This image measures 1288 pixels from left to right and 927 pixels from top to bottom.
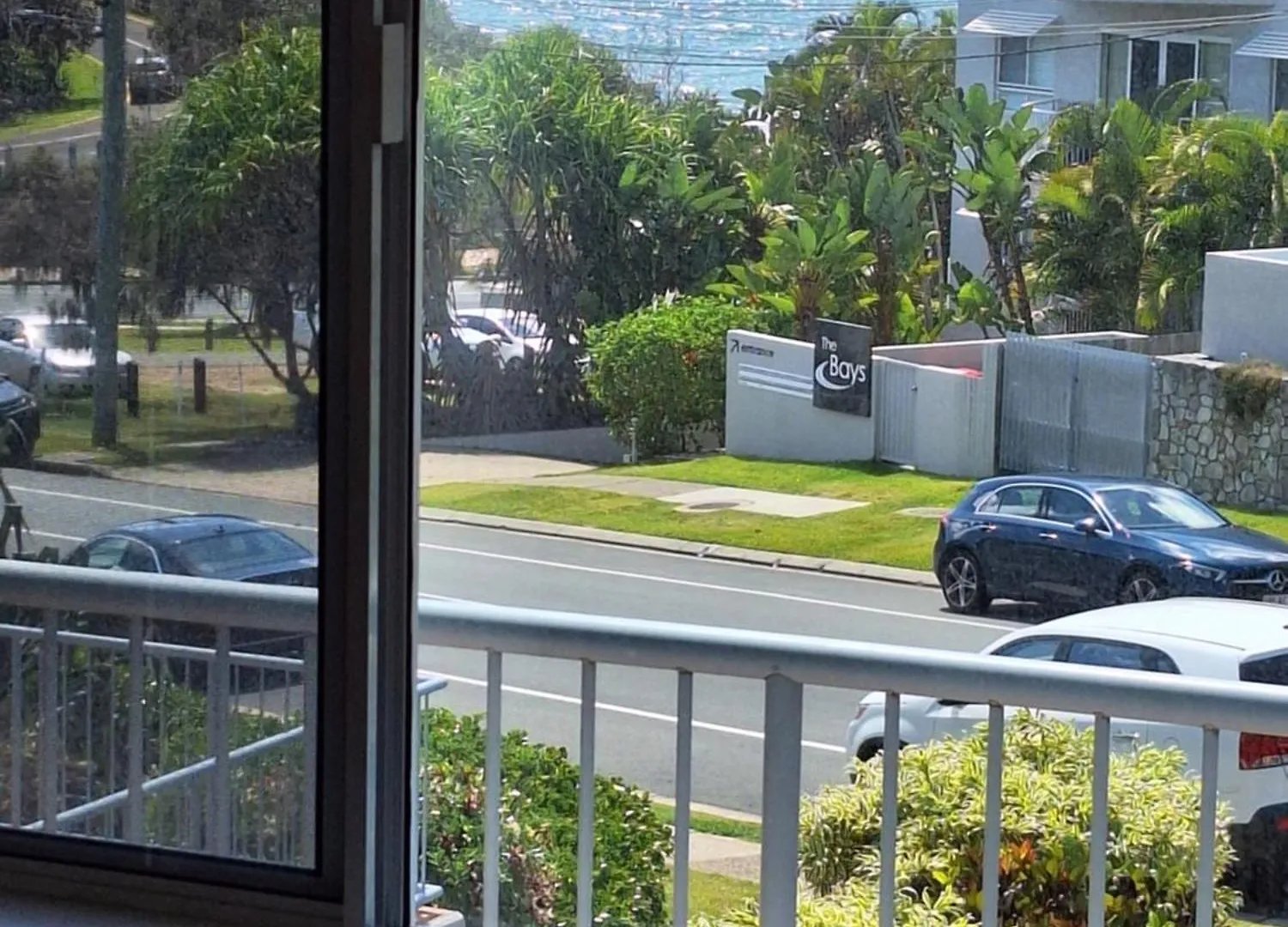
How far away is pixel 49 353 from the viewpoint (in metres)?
1.58

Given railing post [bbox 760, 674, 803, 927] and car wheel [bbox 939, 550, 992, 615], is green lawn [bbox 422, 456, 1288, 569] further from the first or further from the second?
railing post [bbox 760, 674, 803, 927]

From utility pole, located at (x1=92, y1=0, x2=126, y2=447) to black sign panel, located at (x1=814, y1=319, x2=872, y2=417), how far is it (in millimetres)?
965

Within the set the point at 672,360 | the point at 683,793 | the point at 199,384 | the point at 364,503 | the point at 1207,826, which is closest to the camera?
the point at 364,503

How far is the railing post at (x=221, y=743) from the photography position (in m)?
1.54

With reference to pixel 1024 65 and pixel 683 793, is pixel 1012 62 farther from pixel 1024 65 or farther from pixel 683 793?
pixel 683 793

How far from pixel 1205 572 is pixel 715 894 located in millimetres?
804

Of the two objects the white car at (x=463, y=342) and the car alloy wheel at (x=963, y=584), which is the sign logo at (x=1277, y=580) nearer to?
the car alloy wheel at (x=963, y=584)

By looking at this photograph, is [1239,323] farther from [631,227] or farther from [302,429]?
[302,429]

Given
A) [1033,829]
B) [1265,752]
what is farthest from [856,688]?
[1265,752]

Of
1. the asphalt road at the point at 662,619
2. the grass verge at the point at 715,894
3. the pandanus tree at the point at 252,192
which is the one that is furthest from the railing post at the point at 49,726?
Result: the grass verge at the point at 715,894

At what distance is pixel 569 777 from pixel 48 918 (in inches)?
35.4

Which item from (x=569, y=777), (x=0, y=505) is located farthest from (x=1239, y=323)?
(x=0, y=505)

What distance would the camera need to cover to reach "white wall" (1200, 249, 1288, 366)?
1976mm

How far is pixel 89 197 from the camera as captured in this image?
5.06 feet
